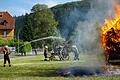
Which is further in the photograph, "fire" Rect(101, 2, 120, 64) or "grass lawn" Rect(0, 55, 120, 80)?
"fire" Rect(101, 2, 120, 64)

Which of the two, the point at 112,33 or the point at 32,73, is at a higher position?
the point at 112,33

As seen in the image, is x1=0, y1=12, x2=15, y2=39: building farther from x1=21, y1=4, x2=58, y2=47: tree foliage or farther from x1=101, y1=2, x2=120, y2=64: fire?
x1=101, y1=2, x2=120, y2=64: fire

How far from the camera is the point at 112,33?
27.8m

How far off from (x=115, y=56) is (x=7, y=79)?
49.2ft

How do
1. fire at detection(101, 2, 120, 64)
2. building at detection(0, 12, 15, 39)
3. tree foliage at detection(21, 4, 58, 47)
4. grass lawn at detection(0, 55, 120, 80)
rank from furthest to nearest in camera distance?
tree foliage at detection(21, 4, 58, 47), building at detection(0, 12, 15, 39), fire at detection(101, 2, 120, 64), grass lawn at detection(0, 55, 120, 80)

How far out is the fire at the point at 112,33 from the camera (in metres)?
27.4

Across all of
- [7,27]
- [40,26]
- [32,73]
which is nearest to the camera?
[32,73]

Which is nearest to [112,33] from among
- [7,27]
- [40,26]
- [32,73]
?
[32,73]

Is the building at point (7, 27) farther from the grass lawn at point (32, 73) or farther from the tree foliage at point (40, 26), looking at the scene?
the grass lawn at point (32, 73)

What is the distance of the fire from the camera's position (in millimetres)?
27441

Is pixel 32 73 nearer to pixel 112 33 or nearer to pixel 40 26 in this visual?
pixel 112 33

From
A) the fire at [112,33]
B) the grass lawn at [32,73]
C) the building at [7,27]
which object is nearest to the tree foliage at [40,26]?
the building at [7,27]

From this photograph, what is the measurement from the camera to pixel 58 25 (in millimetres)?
121125

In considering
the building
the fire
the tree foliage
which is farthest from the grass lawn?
the building
